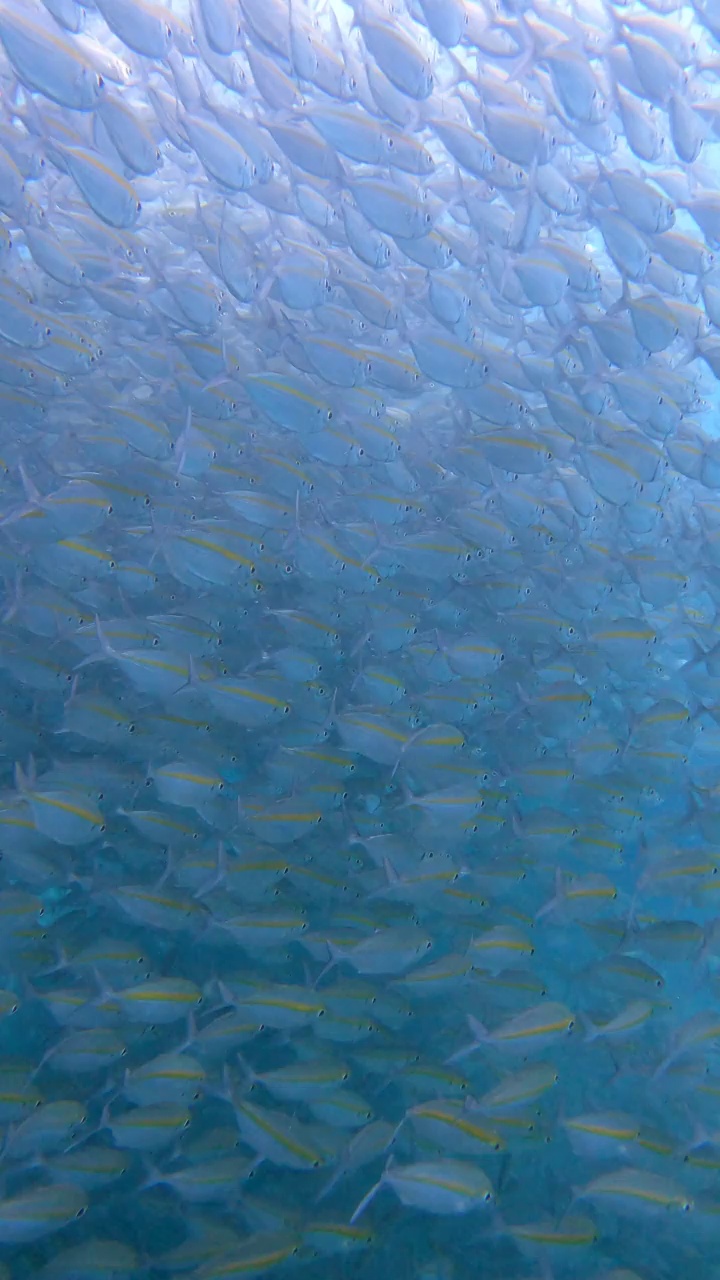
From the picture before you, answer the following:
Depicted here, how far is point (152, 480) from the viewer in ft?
15.2

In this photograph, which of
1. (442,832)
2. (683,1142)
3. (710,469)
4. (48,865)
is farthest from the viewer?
(710,469)

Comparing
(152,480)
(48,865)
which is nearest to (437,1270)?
(48,865)

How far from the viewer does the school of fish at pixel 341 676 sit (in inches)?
130

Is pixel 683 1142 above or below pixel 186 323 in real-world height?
below

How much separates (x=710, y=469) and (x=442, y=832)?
3.03 meters

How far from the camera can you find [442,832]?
3947 millimetres

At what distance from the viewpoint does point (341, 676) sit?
504cm

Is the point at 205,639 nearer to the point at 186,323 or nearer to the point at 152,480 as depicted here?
the point at 152,480

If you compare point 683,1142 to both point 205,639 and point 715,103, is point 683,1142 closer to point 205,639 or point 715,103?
point 205,639

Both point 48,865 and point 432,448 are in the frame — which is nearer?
point 48,865

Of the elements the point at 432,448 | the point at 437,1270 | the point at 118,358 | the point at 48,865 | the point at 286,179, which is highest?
the point at 286,179

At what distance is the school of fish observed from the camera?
331cm

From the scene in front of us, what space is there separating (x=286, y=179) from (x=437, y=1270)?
6.46m

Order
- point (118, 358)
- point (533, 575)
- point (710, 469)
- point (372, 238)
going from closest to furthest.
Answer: point (372, 238) → point (710, 469) → point (533, 575) → point (118, 358)
